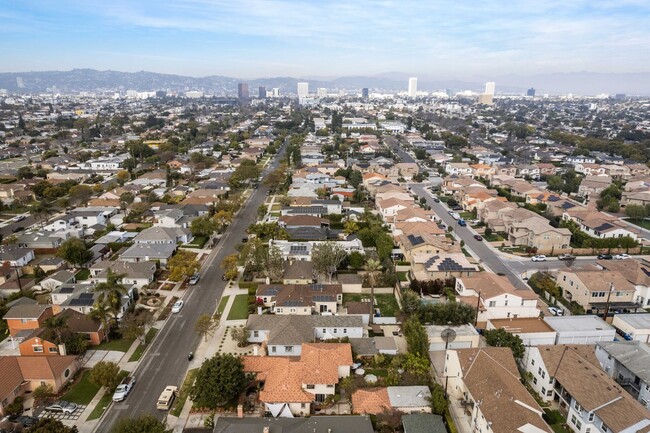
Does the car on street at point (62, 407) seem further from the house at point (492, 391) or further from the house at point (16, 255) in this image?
the house at point (16, 255)

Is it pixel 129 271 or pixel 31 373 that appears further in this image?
pixel 129 271

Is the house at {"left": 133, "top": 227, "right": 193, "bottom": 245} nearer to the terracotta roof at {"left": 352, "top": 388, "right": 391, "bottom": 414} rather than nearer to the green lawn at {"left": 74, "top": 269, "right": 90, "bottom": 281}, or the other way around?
the green lawn at {"left": 74, "top": 269, "right": 90, "bottom": 281}

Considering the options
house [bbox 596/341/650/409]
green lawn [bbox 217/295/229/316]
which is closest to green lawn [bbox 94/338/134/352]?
green lawn [bbox 217/295/229/316]

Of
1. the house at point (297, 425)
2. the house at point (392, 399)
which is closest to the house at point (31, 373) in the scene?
the house at point (297, 425)

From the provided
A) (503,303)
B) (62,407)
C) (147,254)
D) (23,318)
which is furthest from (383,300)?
(23,318)

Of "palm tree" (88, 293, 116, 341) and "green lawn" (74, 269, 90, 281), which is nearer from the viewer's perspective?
"palm tree" (88, 293, 116, 341)

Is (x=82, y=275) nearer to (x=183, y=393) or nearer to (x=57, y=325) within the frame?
(x=57, y=325)
